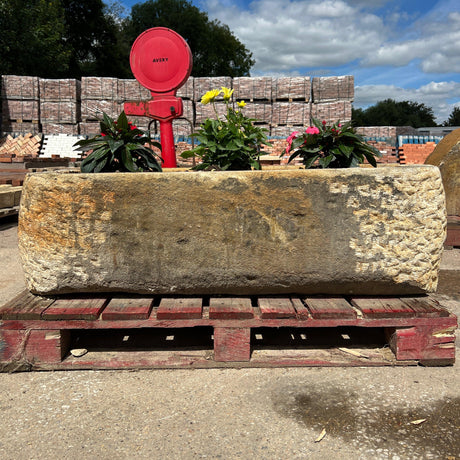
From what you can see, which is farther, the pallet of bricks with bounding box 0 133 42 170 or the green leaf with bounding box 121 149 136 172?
the pallet of bricks with bounding box 0 133 42 170

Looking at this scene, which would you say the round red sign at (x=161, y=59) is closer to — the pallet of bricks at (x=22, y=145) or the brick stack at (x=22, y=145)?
the pallet of bricks at (x=22, y=145)

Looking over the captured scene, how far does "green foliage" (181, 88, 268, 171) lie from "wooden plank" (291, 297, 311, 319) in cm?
97

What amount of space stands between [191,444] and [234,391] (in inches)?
15.2

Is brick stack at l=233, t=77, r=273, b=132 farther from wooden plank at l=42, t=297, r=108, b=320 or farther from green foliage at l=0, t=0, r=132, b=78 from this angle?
wooden plank at l=42, t=297, r=108, b=320

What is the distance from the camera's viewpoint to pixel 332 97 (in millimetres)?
10539

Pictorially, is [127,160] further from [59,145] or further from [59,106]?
[59,106]

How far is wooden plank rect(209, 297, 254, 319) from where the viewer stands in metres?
2.10

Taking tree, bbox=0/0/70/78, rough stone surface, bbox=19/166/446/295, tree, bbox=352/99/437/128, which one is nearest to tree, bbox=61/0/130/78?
tree, bbox=0/0/70/78

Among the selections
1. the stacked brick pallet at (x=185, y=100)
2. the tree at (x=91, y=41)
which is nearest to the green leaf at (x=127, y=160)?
the stacked brick pallet at (x=185, y=100)

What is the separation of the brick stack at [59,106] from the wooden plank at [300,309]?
1015cm

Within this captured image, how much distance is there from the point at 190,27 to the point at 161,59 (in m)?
26.7

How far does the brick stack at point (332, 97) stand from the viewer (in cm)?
1042

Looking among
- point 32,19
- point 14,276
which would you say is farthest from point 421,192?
point 32,19

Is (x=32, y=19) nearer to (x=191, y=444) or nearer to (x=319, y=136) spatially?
(x=319, y=136)
